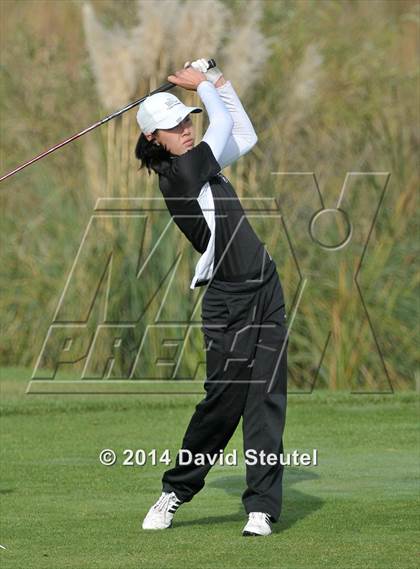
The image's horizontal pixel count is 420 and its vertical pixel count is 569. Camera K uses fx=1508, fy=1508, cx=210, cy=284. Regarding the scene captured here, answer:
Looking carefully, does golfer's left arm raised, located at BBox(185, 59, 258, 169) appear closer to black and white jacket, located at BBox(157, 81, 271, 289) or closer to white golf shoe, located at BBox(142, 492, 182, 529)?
black and white jacket, located at BBox(157, 81, 271, 289)

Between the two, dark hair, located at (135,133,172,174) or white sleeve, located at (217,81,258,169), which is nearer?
dark hair, located at (135,133,172,174)

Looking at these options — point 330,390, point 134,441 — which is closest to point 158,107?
point 134,441

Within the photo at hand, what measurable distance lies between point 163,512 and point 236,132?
5.81 ft

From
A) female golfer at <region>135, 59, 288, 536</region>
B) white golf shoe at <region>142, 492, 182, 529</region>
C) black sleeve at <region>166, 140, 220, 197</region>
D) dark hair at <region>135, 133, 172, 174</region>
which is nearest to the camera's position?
black sleeve at <region>166, 140, 220, 197</region>

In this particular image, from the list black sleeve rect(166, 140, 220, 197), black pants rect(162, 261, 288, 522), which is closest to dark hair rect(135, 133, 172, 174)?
black sleeve rect(166, 140, 220, 197)

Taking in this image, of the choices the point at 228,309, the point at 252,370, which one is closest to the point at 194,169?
the point at 228,309

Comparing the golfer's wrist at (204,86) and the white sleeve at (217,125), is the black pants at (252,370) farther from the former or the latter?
the golfer's wrist at (204,86)

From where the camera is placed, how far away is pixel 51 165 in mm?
14000

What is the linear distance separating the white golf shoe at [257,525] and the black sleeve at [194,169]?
1.43 m

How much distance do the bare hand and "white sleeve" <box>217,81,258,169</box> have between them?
235mm

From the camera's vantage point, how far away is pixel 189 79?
6.79 meters

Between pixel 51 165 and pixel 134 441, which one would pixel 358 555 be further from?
pixel 51 165

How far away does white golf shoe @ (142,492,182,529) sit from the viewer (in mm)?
6832

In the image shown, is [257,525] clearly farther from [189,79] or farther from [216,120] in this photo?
[189,79]
